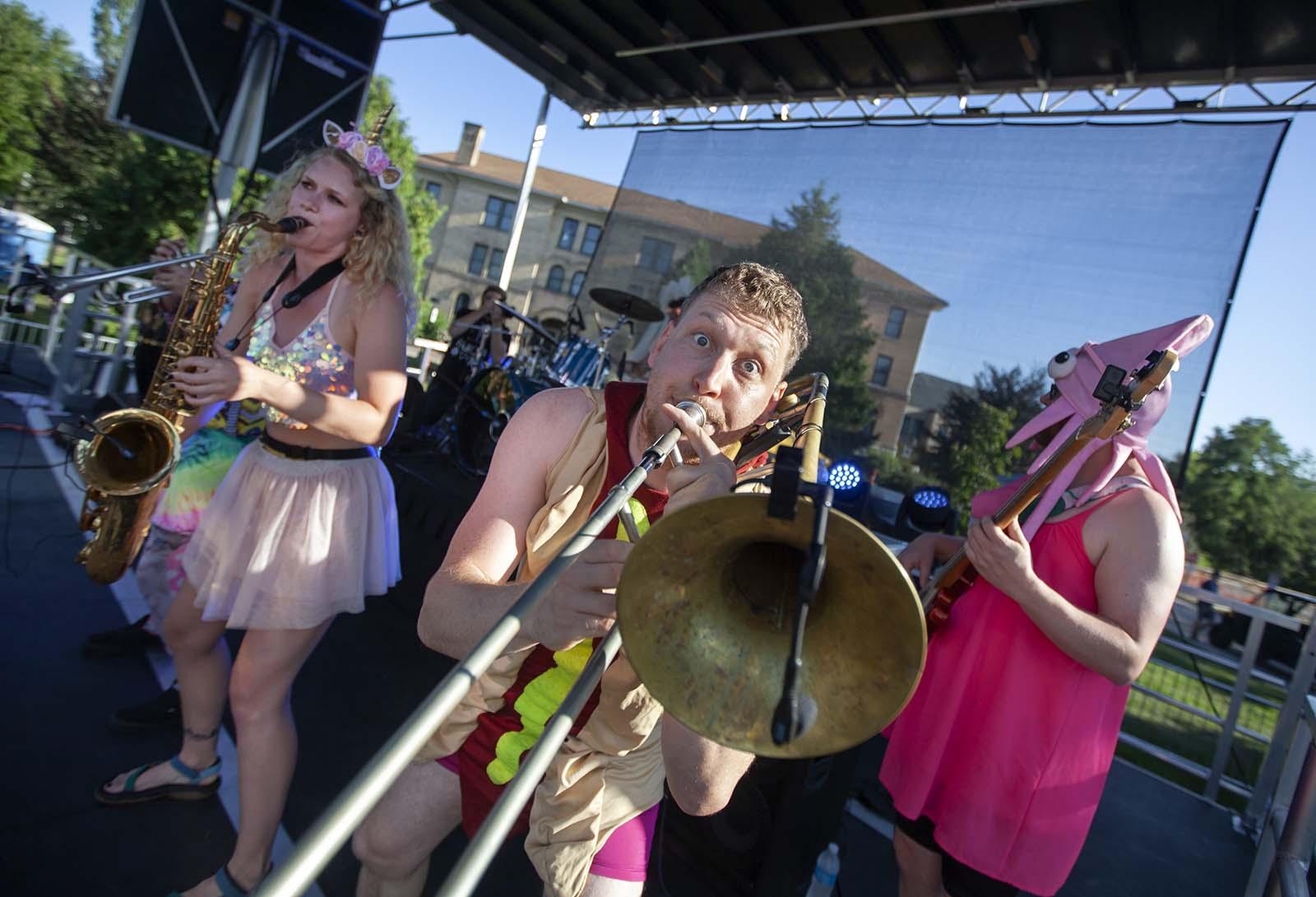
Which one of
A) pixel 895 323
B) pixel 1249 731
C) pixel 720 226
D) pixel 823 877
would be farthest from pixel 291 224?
pixel 720 226

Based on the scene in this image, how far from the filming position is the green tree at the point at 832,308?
701cm

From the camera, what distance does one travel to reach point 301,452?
2.31m

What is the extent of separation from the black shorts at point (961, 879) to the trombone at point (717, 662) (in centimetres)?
140

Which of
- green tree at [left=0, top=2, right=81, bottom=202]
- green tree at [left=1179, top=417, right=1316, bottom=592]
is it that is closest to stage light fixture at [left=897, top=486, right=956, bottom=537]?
green tree at [left=0, top=2, right=81, bottom=202]

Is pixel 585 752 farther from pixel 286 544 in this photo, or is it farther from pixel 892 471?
pixel 892 471

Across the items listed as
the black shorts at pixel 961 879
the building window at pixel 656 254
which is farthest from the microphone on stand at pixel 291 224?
the building window at pixel 656 254

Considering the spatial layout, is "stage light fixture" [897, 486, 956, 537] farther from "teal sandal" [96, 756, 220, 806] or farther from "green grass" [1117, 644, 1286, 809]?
"teal sandal" [96, 756, 220, 806]

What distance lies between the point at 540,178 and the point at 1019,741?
144 feet

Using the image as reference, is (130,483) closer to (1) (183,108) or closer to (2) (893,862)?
(2) (893,862)

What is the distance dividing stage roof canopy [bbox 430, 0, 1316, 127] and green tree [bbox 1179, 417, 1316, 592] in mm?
32776

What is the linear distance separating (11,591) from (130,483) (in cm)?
221

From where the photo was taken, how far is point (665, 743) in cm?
159

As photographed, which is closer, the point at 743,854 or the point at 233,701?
the point at 233,701

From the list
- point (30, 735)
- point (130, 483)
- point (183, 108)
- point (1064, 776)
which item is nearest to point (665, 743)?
point (1064, 776)
